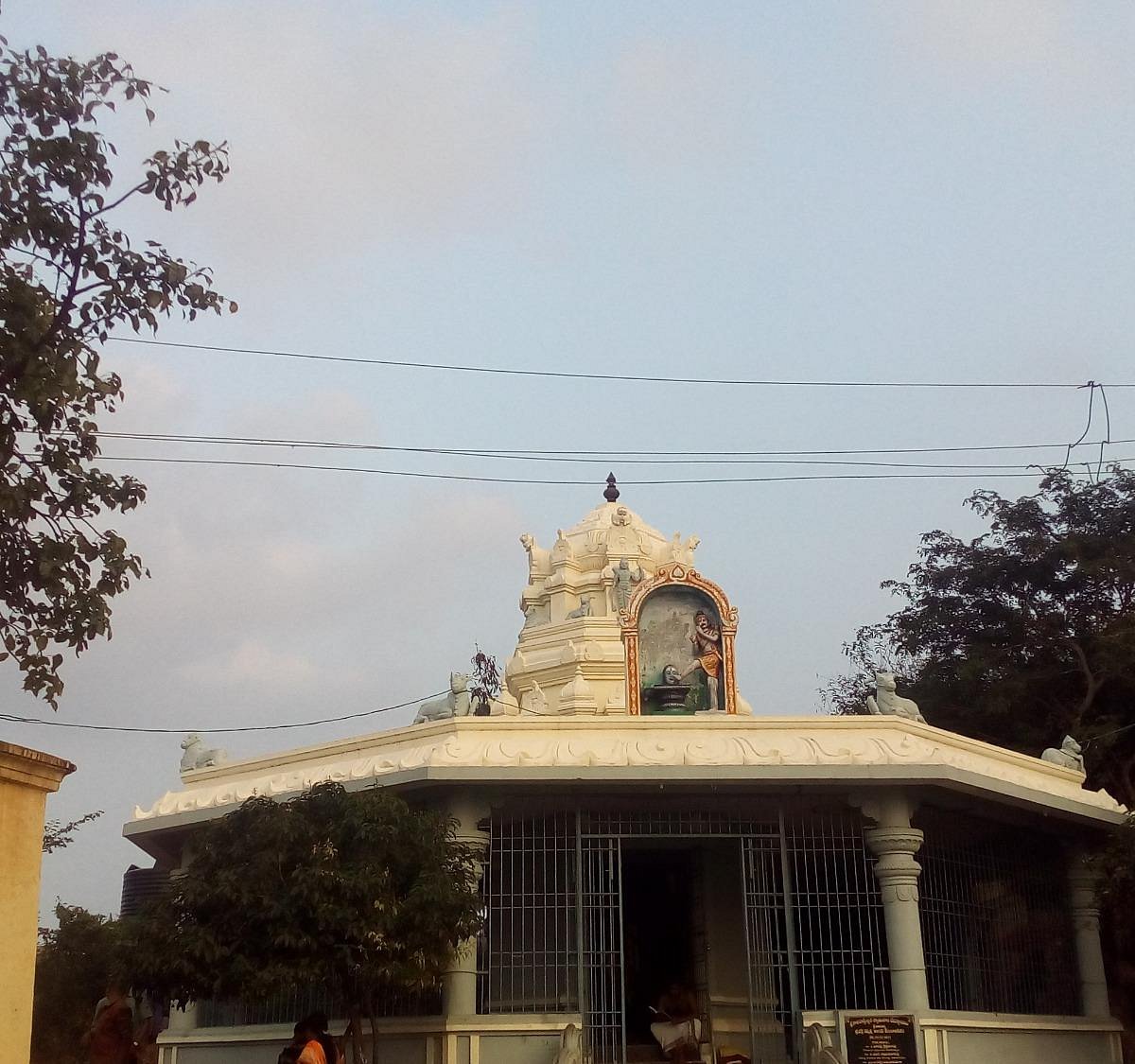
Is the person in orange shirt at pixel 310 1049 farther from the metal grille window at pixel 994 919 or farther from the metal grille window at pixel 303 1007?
the metal grille window at pixel 994 919

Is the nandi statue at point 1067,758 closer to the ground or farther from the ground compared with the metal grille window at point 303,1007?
farther from the ground

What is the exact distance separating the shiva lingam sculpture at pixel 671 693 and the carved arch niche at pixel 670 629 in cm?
8

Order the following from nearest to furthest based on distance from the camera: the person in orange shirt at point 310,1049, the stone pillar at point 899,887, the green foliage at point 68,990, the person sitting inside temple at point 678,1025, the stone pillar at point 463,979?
the person in orange shirt at point 310,1049 → the stone pillar at point 463,979 → the stone pillar at point 899,887 → the person sitting inside temple at point 678,1025 → the green foliage at point 68,990

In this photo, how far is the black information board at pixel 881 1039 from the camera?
13117mm

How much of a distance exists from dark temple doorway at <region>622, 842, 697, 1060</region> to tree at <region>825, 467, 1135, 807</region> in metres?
7.35

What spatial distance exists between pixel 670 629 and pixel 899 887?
14.2 ft

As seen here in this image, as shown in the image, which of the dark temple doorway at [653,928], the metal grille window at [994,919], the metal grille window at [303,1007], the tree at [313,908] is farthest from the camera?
the dark temple doorway at [653,928]

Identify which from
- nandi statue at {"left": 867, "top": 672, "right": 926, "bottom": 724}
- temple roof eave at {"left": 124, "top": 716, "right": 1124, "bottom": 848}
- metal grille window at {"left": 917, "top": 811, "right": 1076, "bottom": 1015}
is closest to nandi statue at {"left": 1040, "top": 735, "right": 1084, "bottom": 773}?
temple roof eave at {"left": 124, "top": 716, "right": 1124, "bottom": 848}

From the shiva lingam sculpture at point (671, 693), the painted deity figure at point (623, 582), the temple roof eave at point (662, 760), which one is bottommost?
the temple roof eave at point (662, 760)

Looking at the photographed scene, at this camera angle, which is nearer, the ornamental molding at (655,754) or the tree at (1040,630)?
the ornamental molding at (655,754)

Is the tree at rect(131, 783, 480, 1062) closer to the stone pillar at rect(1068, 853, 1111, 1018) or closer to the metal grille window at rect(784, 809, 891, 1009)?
the metal grille window at rect(784, 809, 891, 1009)

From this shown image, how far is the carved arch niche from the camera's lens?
16.5m

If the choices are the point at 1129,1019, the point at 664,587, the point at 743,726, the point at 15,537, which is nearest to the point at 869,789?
the point at 743,726

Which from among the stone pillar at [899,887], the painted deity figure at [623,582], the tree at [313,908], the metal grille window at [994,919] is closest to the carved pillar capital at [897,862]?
the stone pillar at [899,887]
